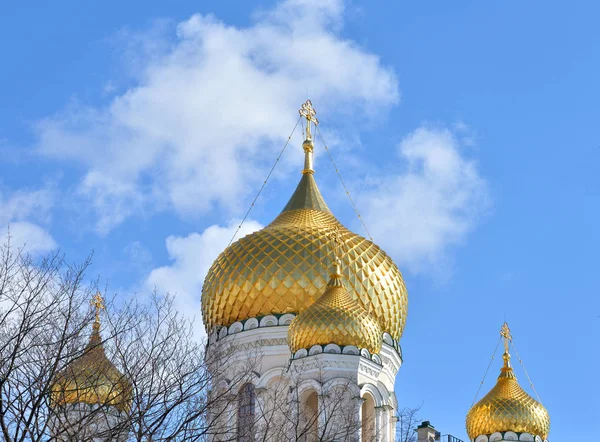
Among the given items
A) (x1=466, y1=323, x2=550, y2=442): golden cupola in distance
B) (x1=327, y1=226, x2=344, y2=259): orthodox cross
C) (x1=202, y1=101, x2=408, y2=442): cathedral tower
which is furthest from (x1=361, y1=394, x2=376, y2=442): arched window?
(x1=466, y1=323, x2=550, y2=442): golden cupola in distance

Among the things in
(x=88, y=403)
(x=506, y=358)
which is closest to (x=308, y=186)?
(x=506, y=358)

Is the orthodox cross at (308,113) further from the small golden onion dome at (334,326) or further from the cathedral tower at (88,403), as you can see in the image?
the cathedral tower at (88,403)

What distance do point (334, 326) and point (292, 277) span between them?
2.88 m

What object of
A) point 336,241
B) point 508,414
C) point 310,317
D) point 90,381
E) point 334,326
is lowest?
point 90,381

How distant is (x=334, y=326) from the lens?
24172 millimetres

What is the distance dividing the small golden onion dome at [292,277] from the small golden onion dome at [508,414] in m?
3.69

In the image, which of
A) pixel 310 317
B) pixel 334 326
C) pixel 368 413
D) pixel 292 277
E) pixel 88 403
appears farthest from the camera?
pixel 292 277

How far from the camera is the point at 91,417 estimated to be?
44.2ft

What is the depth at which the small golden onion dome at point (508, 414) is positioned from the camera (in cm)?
2919

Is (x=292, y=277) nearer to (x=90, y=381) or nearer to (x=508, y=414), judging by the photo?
(x=508, y=414)

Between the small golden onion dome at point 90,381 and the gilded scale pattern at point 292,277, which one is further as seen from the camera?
the gilded scale pattern at point 292,277

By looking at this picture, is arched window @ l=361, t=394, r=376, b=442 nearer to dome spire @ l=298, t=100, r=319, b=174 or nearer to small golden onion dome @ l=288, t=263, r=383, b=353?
small golden onion dome @ l=288, t=263, r=383, b=353

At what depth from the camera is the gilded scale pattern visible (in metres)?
26.7

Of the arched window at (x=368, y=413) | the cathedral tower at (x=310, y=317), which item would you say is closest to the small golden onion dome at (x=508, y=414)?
the cathedral tower at (x=310, y=317)
